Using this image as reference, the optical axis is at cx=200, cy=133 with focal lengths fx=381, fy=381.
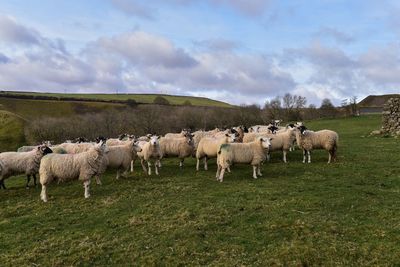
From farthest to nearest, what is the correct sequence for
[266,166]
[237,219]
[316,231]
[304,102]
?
[304,102]
[266,166]
[237,219]
[316,231]

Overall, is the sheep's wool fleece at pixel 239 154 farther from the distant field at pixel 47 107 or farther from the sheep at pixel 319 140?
the distant field at pixel 47 107

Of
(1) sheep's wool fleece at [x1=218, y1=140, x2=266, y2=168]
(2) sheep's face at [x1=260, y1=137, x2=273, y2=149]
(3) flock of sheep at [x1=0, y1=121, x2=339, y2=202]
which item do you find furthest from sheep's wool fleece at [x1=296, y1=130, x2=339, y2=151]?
(1) sheep's wool fleece at [x1=218, y1=140, x2=266, y2=168]

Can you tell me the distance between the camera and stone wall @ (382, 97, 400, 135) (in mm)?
38237

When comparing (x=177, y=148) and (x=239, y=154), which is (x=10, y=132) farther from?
(x=239, y=154)

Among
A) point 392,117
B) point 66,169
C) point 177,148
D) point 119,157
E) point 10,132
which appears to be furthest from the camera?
point 10,132

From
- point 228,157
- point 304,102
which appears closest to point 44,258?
point 228,157

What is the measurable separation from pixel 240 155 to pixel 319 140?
673 cm

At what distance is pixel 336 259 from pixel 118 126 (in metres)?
78.5

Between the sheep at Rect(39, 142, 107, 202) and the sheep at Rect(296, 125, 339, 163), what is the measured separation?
12.2 m

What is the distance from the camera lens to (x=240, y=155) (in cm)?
1750

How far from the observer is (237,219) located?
460 inches

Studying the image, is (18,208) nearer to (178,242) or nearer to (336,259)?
(178,242)

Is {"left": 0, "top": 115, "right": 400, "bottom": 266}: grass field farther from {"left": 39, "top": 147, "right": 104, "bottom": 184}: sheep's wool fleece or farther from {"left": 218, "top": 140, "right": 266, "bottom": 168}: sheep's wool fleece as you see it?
{"left": 39, "top": 147, "right": 104, "bottom": 184}: sheep's wool fleece

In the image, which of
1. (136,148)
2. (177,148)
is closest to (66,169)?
(136,148)
